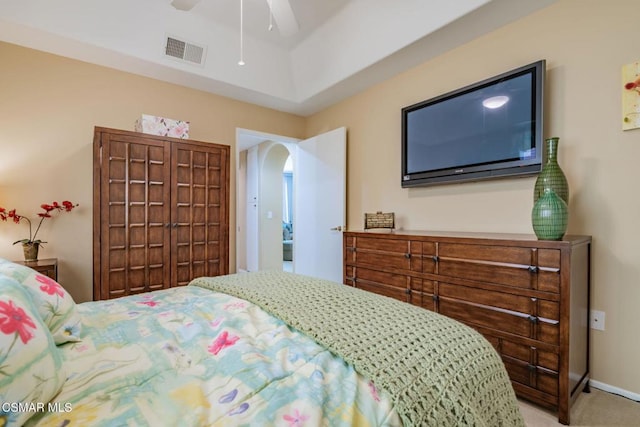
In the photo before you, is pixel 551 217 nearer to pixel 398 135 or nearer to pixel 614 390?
pixel 614 390

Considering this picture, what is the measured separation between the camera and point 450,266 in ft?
6.62

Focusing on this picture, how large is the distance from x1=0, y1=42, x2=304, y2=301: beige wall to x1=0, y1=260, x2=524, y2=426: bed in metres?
1.94

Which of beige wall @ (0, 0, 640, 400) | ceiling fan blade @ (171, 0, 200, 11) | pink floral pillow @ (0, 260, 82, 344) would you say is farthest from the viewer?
beige wall @ (0, 0, 640, 400)

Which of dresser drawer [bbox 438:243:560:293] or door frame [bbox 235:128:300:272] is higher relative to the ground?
door frame [bbox 235:128:300:272]

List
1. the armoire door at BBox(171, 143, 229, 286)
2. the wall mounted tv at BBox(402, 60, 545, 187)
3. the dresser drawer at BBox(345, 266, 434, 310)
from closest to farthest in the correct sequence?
the wall mounted tv at BBox(402, 60, 545, 187) < the dresser drawer at BBox(345, 266, 434, 310) < the armoire door at BBox(171, 143, 229, 286)

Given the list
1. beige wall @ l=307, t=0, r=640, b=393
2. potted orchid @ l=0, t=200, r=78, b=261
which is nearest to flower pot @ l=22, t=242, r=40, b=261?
potted orchid @ l=0, t=200, r=78, b=261

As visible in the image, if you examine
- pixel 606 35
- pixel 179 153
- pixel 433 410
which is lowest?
pixel 433 410

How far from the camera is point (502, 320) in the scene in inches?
70.7

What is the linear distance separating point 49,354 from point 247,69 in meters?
3.23

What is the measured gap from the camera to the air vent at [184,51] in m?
2.81

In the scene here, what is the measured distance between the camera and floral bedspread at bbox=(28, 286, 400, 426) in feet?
2.04

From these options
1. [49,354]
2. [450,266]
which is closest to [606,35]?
[450,266]

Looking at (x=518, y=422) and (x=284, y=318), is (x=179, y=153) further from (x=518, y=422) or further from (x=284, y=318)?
(x=518, y=422)

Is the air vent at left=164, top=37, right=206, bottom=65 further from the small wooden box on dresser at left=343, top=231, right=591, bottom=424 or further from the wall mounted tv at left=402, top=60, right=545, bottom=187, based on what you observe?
the small wooden box on dresser at left=343, top=231, right=591, bottom=424
